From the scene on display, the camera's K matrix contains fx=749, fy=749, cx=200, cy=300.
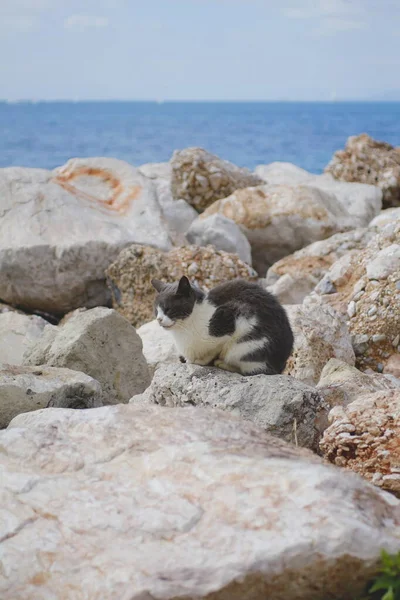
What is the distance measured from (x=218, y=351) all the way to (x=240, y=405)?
0.84m

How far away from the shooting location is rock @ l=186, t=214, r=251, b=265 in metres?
8.26

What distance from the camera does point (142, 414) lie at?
2.94 meters

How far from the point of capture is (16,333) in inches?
277

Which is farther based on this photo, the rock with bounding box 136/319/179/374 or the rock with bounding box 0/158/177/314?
the rock with bounding box 0/158/177/314

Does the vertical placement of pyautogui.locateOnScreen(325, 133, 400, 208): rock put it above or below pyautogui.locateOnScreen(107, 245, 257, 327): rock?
above

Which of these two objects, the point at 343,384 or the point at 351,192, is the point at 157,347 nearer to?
the point at 343,384

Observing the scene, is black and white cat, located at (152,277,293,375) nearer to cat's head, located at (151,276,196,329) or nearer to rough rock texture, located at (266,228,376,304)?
cat's head, located at (151,276,196,329)

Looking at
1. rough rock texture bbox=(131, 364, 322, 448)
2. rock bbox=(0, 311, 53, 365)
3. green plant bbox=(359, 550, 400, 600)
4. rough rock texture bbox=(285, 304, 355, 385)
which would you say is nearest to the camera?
green plant bbox=(359, 550, 400, 600)

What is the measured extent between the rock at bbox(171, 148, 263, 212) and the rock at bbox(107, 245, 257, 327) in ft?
9.99

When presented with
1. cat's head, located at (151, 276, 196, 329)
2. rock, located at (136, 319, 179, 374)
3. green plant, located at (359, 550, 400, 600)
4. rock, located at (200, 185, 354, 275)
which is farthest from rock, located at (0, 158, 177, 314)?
green plant, located at (359, 550, 400, 600)

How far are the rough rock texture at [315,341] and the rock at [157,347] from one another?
0.93m

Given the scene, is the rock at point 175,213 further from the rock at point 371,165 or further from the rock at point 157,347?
the rock at point 371,165

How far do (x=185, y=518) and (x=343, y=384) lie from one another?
7.56ft

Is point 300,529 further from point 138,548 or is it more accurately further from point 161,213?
point 161,213
